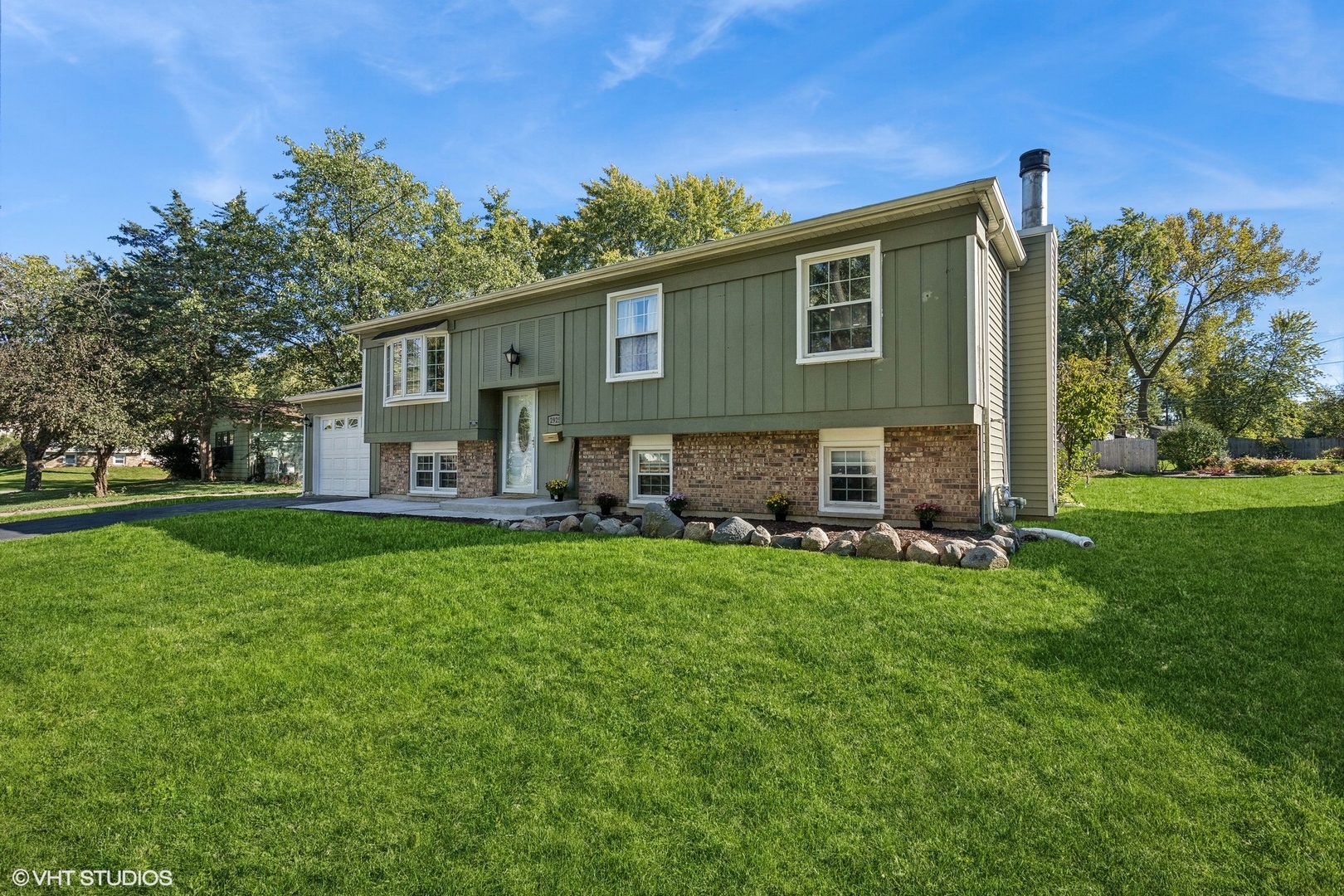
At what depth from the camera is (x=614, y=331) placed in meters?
10.5

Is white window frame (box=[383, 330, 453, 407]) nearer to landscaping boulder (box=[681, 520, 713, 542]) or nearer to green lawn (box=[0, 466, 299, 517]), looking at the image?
green lawn (box=[0, 466, 299, 517])

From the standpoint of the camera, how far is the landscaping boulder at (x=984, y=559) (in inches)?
227

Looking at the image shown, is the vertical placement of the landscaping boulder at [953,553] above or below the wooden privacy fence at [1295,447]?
below

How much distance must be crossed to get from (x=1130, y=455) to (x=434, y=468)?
2234cm

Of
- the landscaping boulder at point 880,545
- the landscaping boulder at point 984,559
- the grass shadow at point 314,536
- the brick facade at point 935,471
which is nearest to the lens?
the landscaping boulder at point 984,559

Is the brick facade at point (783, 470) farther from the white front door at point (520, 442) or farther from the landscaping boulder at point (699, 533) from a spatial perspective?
the landscaping boulder at point (699, 533)

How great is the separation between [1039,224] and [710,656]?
9.56 m

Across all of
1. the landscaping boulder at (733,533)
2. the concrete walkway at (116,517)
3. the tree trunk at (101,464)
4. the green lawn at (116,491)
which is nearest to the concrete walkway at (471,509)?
the concrete walkway at (116,517)

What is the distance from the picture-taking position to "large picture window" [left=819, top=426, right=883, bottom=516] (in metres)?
8.42

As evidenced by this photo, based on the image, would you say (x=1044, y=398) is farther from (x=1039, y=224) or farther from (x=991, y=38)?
(x=991, y=38)

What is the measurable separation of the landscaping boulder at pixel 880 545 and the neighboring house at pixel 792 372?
193 cm

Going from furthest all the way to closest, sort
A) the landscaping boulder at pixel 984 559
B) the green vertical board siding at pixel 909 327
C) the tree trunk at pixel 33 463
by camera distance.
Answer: the tree trunk at pixel 33 463 → the green vertical board siding at pixel 909 327 → the landscaping boulder at pixel 984 559

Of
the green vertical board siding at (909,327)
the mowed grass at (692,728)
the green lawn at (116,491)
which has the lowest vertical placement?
the mowed grass at (692,728)

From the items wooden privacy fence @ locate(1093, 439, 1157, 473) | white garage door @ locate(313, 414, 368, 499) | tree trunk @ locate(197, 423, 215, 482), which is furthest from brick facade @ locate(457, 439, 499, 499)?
wooden privacy fence @ locate(1093, 439, 1157, 473)
